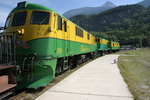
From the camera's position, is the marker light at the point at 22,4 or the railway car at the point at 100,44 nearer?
the marker light at the point at 22,4

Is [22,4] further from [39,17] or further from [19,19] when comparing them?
[39,17]

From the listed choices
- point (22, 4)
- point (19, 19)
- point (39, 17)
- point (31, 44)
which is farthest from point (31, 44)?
point (22, 4)

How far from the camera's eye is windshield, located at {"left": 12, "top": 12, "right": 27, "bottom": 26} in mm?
6160

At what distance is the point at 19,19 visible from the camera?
6.27m

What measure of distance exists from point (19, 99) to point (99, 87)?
3262 mm

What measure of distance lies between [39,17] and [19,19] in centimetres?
92

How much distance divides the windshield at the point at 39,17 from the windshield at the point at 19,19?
1.34 ft

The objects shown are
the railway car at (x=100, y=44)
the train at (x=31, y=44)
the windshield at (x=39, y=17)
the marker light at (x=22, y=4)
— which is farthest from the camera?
the railway car at (x=100, y=44)

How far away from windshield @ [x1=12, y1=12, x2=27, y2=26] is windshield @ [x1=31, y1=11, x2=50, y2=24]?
407 millimetres

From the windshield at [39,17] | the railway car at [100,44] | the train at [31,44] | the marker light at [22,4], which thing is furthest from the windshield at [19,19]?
the railway car at [100,44]

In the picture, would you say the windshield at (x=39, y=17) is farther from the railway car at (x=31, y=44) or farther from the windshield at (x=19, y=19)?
the windshield at (x=19, y=19)

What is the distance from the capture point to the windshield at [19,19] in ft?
20.2

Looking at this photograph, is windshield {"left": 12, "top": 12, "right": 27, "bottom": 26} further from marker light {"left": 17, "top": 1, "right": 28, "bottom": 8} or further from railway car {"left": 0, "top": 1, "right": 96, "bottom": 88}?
marker light {"left": 17, "top": 1, "right": 28, "bottom": 8}

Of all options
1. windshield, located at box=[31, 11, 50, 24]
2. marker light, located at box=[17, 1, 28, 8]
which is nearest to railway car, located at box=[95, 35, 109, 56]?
windshield, located at box=[31, 11, 50, 24]
